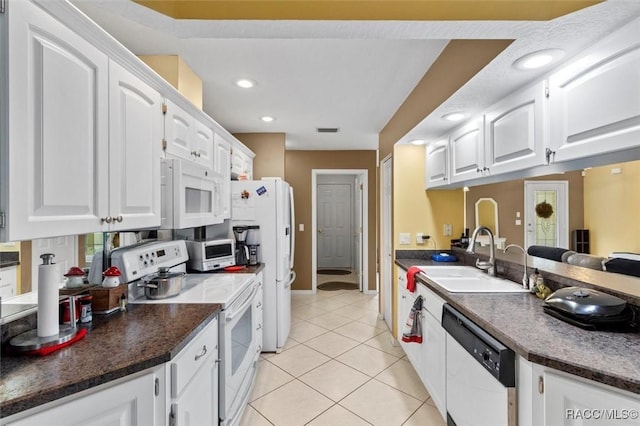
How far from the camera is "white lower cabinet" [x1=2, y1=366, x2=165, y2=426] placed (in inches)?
33.8

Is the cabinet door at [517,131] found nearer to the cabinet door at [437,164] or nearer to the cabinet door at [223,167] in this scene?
the cabinet door at [437,164]

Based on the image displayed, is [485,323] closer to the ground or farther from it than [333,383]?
farther from it

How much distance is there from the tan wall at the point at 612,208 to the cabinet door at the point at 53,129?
2.35 m

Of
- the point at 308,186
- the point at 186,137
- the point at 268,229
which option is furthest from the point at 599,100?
the point at 308,186

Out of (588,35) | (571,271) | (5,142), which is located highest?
(588,35)

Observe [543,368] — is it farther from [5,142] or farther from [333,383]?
[5,142]

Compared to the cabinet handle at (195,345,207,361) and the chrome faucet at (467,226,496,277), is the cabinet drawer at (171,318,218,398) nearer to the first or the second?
the cabinet handle at (195,345,207,361)

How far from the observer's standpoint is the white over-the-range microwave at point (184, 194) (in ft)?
5.68

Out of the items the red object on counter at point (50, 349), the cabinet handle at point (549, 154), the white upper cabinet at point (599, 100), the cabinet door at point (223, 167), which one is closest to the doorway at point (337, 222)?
the cabinet door at point (223, 167)

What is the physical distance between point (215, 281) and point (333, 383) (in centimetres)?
129

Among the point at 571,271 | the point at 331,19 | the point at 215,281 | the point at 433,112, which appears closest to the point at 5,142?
the point at 331,19

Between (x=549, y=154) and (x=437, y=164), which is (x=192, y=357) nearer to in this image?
(x=549, y=154)

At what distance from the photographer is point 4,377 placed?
0.90m

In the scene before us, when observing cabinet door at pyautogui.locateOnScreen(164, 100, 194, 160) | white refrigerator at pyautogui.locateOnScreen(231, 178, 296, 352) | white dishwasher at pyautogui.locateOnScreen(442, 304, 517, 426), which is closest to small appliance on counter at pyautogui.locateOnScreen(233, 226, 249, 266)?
white refrigerator at pyautogui.locateOnScreen(231, 178, 296, 352)
